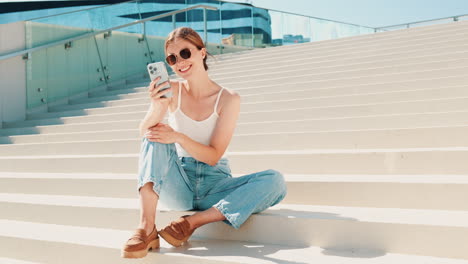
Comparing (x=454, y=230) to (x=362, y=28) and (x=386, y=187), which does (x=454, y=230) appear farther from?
(x=362, y=28)

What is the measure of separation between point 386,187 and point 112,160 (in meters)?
2.15

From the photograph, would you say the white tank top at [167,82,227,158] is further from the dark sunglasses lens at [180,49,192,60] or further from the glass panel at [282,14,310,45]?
the glass panel at [282,14,310,45]

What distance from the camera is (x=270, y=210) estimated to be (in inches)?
95.0

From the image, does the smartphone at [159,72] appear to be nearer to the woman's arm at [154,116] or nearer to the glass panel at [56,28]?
the woman's arm at [154,116]

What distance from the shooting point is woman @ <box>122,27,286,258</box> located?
2154mm

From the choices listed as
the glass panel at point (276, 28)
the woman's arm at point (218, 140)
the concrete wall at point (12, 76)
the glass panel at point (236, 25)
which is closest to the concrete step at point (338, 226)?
the woman's arm at point (218, 140)

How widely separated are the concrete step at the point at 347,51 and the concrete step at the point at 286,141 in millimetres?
2765

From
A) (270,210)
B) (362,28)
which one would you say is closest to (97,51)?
(270,210)

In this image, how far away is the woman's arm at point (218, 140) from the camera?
2256mm

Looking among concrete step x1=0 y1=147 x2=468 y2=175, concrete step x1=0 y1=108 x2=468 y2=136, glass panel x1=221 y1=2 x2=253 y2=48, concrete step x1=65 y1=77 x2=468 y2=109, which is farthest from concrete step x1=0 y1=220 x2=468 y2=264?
glass panel x1=221 y1=2 x2=253 y2=48

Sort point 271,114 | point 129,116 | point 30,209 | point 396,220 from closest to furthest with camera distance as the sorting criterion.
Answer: point 396,220
point 30,209
point 271,114
point 129,116

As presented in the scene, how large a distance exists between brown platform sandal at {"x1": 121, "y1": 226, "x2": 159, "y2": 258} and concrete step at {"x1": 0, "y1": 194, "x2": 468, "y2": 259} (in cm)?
38

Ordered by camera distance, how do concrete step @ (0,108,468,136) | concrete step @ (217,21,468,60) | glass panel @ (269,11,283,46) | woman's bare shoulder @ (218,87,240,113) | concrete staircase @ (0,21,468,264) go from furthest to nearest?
glass panel @ (269,11,283,46) → concrete step @ (217,21,468,60) → concrete step @ (0,108,468,136) → woman's bare shoulder @ (218,87,240,113) → concrete staircase @ (0,21,468,264)

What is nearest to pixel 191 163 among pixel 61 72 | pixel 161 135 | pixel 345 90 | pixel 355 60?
pixel 161 135
